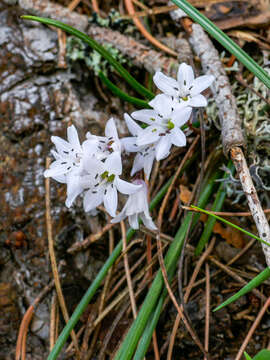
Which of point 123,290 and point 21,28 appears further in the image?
point 21,28

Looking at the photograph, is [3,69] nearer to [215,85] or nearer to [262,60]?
[215,85]

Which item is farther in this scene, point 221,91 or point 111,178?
point 221,91

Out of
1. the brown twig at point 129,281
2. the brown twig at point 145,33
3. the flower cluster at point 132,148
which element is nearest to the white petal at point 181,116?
the flower cluster at point 132,148

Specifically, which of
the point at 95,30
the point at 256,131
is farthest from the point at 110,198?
the point at 95,30

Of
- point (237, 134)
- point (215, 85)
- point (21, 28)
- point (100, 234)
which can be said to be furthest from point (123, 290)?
point (21, 28)

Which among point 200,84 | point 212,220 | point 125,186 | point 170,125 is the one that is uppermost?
point 200,84

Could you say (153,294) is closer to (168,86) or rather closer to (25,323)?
(25,323)

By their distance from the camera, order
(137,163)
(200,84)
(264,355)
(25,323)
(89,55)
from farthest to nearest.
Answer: (89,55) < (25,323) < (137,163) < (200,84) < (264,355)

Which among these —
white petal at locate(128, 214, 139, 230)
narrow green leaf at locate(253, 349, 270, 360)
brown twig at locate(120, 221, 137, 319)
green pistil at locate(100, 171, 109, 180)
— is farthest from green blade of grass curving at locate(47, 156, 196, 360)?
narrow green leaf at locate(253, 349, 270, 360)
